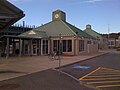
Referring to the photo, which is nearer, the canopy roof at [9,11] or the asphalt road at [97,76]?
the asphalt road at [97,76]

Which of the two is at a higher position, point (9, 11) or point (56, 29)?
point (56, 29)

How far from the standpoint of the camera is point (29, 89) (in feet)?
28.4

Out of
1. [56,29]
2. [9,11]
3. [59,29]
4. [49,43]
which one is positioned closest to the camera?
[9,11]

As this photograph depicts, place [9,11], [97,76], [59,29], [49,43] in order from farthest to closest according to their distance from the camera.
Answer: [59,29] → [49,43] → [97,76] → [9,11]

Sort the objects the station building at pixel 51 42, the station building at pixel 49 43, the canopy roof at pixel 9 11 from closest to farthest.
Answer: the canopy roof at pixel 9 11 → the station building at pixel 49 43 → the station building at pixel 51 42

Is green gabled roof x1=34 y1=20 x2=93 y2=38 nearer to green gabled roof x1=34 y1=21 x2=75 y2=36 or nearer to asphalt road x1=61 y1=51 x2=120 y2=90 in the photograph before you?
green gabled roof x1=34 y1=21 x2=75 y2=36

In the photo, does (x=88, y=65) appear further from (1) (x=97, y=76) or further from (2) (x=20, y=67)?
(1) (x=97, y=76)

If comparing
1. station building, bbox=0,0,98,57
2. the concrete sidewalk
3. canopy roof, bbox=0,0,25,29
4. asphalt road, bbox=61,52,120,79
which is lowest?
asphalt road, bbox=61,52,120,79

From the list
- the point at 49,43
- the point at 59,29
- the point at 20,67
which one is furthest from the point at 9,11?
the point at 59,29

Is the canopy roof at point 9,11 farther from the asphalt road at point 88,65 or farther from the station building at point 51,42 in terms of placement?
the station building at point 51,42

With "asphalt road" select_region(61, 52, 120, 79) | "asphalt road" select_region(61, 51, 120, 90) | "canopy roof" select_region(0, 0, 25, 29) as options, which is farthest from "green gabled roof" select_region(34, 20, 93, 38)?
"canopy roof" select_region(0, 0, 25, 29)

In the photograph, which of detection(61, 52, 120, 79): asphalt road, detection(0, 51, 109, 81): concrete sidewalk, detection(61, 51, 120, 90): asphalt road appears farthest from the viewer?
detection(61, 52, 120, 79): asphalt road

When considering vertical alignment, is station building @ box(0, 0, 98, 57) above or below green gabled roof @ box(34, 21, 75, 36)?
below

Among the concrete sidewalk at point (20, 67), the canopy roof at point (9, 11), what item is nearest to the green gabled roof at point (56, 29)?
the concrete sidewalk at point (20, 67)
